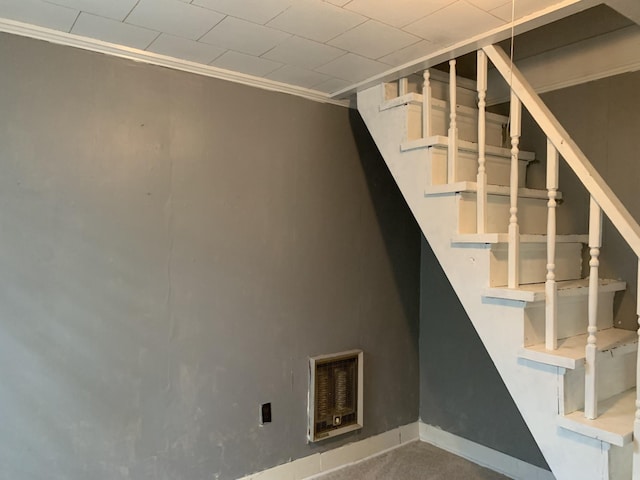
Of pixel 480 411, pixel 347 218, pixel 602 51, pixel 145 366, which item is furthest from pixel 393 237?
pixel 145 366

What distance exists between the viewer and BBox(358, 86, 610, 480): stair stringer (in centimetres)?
160

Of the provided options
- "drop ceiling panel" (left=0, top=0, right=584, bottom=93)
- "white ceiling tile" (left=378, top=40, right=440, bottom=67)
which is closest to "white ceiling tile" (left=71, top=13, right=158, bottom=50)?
"drop ceiling panel" (left=0, top=0, right=584, bottom=93)

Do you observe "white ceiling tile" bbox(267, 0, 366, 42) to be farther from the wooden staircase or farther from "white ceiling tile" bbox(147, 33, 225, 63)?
the wooden staircase

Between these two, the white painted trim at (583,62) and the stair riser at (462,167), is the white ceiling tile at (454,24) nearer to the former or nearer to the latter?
the stair riser at (462,167)

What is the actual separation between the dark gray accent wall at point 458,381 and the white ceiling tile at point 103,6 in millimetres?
2174

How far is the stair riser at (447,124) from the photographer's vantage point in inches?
87.0

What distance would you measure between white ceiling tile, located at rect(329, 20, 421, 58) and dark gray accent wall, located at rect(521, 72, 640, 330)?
108cm

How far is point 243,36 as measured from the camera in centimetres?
183

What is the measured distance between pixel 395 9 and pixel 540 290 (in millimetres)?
1159

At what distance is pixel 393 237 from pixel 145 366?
1.63 m

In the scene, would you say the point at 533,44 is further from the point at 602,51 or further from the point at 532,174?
the point at 532,174

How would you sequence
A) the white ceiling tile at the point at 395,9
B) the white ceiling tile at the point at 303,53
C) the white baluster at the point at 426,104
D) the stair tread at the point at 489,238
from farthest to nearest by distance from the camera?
the white baluster at the point at 426,104
the white ceiling tile at the point at 303,53
the stair tread at the point at 489,238
the white ceiling tile at the point at 395,9

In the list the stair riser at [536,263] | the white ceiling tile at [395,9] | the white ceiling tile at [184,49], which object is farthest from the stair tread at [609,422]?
the white ceiling tile at [184,49]

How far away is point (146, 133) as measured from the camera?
2.04m
